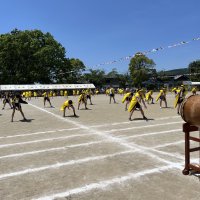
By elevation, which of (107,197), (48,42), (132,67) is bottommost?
(107,197)

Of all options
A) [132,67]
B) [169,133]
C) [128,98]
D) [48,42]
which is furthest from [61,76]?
[169,133]

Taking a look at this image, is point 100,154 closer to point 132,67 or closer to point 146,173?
point 146,173

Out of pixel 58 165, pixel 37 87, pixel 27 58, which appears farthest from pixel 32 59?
pixel 58 165

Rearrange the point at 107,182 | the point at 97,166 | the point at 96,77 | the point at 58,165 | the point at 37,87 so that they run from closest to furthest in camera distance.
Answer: the point at 107,182 → the point at 97,166 → the point at 58,165 → the point at 37,87 → the point at 96,77

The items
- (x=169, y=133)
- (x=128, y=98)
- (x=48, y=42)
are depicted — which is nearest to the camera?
(x=169, y=133)

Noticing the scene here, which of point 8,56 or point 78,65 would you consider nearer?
point 8,56

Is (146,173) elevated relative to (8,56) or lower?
lower

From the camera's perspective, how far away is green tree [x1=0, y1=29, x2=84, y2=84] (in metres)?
63.4

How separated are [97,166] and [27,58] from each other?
2395 inches

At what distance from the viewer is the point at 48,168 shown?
22.0 feet

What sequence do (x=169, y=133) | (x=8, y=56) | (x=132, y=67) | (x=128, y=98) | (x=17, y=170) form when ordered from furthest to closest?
(x=132, y=67), (x=8, y=56), (x=128, y=98), (x=169, y=133), (x=17, y=170)

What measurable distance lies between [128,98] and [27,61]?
47.1 m

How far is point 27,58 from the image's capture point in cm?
6494

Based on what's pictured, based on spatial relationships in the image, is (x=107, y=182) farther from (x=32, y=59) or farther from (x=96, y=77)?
(x=96, y=77)
